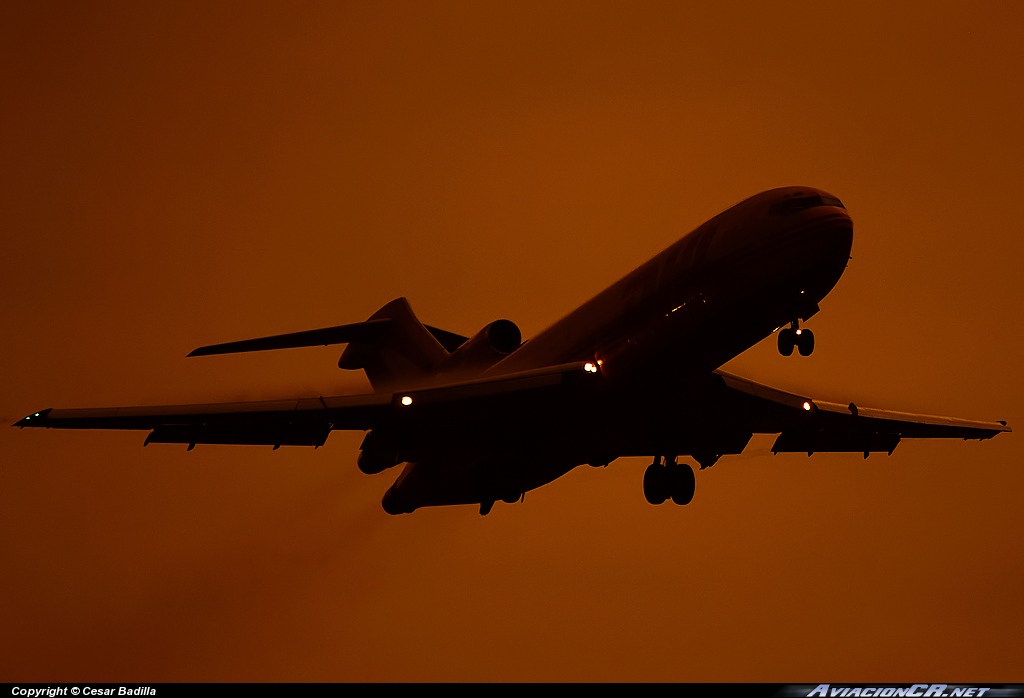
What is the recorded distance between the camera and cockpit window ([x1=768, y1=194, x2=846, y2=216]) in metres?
18.6

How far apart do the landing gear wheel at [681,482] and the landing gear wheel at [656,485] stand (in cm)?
12

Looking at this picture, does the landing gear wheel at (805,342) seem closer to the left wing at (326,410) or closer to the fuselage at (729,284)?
the fuselage at (729,284)

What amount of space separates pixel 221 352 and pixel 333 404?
5.13 metres

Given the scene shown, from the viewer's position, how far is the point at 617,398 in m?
20.1

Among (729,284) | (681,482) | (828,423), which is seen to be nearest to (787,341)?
(729,284)

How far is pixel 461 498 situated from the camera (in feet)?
77.5

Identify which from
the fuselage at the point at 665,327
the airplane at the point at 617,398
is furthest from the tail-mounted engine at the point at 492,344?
the fuselage at the point at 665,327

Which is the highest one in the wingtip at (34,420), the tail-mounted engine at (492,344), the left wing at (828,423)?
the tail-mounted engine at (492,344)

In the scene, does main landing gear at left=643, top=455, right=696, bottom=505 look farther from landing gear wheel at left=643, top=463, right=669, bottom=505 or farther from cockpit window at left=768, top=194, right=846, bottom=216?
cockpit window at left=768, top=194, right=846, bottom=216

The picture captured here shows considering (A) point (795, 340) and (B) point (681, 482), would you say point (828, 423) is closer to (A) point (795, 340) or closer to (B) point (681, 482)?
(B) point (681, 482)

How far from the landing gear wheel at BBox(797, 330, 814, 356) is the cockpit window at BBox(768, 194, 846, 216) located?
206cm

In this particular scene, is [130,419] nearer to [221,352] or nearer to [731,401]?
[221,352]

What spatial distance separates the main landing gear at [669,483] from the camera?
77.8ft
